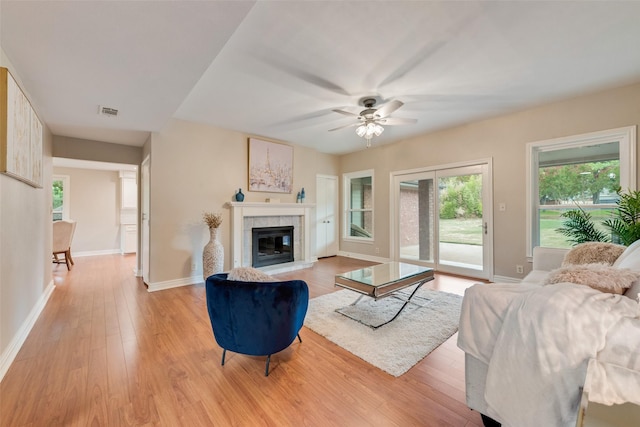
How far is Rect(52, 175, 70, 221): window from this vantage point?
6.25 m

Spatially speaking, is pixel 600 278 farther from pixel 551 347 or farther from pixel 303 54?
pixel 303 54

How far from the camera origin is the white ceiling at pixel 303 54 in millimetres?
1663

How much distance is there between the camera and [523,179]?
12.4 feet

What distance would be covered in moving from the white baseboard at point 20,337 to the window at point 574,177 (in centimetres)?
566

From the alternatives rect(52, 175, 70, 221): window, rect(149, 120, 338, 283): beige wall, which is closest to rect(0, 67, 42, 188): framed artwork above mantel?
rect(149, 120, 338, 283): beige wall

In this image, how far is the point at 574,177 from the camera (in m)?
3.49

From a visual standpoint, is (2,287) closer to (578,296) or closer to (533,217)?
(578,296)

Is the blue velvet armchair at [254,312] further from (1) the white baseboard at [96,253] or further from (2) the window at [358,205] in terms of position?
(1) the white baseboard at [96,253]

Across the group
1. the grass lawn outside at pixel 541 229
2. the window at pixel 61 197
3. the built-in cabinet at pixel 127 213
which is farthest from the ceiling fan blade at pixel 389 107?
the window at pixel 61 197

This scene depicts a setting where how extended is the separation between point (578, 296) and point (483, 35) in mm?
Answer: 2117

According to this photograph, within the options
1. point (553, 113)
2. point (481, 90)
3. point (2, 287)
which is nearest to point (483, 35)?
point (481, 90)

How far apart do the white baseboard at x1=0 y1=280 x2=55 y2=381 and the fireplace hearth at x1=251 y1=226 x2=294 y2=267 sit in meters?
2.60

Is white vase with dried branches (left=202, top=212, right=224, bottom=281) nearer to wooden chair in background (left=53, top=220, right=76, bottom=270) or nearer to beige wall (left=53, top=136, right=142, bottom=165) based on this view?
beige wall (left=53, top=136, right=142, bottom=165)

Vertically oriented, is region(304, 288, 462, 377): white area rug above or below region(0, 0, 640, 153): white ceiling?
below
